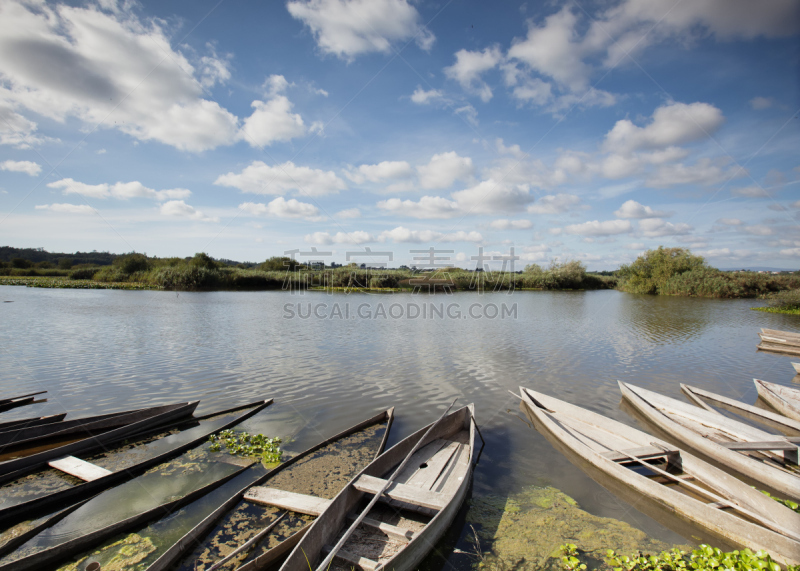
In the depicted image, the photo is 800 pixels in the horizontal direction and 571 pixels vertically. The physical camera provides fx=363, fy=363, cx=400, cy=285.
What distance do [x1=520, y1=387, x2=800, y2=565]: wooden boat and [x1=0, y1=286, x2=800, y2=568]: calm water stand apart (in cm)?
40

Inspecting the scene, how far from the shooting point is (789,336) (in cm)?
1709

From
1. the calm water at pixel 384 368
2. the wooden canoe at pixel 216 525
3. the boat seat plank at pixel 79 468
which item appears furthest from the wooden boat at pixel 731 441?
the boat seat plank at pixel 79 468

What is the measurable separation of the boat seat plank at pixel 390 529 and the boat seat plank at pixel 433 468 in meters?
1.02

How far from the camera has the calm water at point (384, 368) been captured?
834 centimetres

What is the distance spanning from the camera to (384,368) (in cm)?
1301

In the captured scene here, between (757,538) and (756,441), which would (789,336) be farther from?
(757,538)

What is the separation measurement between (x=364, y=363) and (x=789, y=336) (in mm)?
20004

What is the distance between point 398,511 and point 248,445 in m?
3.74

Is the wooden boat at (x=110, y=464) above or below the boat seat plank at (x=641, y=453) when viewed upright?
below

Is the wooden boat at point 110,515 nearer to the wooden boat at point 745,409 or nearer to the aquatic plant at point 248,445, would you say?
the aquatic plant at point 248,445

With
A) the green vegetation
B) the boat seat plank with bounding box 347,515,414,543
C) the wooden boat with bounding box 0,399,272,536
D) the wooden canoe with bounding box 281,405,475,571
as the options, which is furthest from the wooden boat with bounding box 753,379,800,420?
the wooden boat with bounding box 0,399,272,536

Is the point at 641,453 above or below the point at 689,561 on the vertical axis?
above

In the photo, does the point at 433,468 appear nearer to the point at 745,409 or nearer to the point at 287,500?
the point at 287,500

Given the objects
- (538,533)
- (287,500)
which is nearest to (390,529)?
(287,500)
